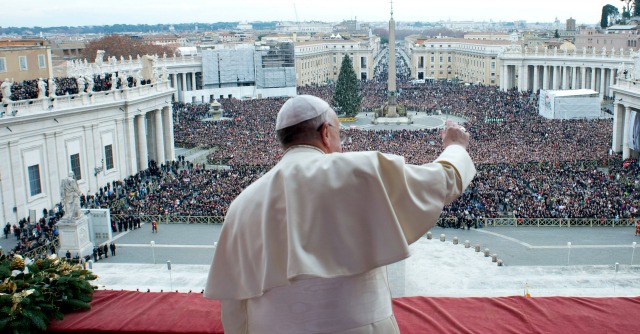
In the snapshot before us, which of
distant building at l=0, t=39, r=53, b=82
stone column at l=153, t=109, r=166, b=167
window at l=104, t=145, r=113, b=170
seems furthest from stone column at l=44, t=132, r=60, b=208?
distant building at l=0, t=39, r=53, b=82

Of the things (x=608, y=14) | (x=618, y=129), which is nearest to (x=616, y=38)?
(x=608, y=14)

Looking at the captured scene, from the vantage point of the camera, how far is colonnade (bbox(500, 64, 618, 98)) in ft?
248

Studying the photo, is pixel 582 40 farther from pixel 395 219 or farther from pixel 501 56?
pixel 395 219

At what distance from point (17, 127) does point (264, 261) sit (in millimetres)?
30589

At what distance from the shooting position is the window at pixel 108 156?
37.8m

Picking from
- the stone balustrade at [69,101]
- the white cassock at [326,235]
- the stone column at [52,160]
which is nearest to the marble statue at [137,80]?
the stone balustrade at [69,101]

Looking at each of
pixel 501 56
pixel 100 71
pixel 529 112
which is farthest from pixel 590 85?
pixel 100 71

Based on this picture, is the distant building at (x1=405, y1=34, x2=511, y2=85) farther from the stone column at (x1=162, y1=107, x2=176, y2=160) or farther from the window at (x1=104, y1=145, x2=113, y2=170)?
the window at (x1=104, y1=145, x2=113, y2=170)

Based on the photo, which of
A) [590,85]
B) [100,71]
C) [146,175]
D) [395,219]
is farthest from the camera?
[590,85]

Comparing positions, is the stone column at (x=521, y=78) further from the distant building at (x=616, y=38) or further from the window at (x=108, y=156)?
the window at (x=108, y=156)

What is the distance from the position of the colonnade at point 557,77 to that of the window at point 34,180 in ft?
198

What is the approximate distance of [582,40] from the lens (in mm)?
102812

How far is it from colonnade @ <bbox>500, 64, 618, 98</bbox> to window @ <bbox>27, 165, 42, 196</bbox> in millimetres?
60224

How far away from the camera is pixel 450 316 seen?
5.07m
